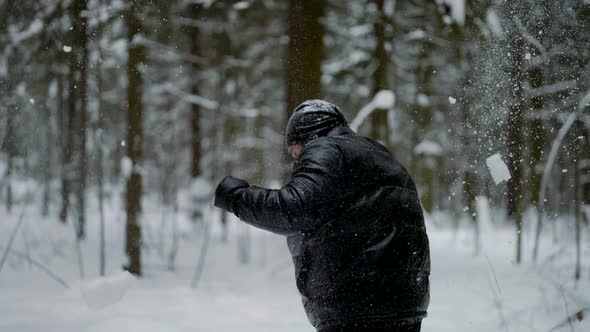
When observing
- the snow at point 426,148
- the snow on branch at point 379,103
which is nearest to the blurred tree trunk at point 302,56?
the snow on branch at point 379,103

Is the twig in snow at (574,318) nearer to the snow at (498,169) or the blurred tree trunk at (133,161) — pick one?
the snow at (498,169)

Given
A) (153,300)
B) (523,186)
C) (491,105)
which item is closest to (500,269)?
(523,186)

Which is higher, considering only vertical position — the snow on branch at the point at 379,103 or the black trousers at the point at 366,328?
the snow on branch at the point at 379,103

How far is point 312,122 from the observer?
2.19m

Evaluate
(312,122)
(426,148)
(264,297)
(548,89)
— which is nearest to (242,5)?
(548,89)

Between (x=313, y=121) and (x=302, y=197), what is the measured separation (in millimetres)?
484

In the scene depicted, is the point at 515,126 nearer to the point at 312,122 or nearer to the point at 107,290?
the point at 312,122

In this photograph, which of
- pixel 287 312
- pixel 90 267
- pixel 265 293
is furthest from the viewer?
pixel 90 267

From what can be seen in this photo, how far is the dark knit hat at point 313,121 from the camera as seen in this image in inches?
86.1

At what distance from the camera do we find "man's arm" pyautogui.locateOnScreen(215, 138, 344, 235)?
185cm

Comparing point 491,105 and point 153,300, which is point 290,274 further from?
point 491,105

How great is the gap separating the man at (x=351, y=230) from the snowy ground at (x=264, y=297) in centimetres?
211

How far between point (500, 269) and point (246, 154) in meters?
9.05

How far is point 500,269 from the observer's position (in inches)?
173
